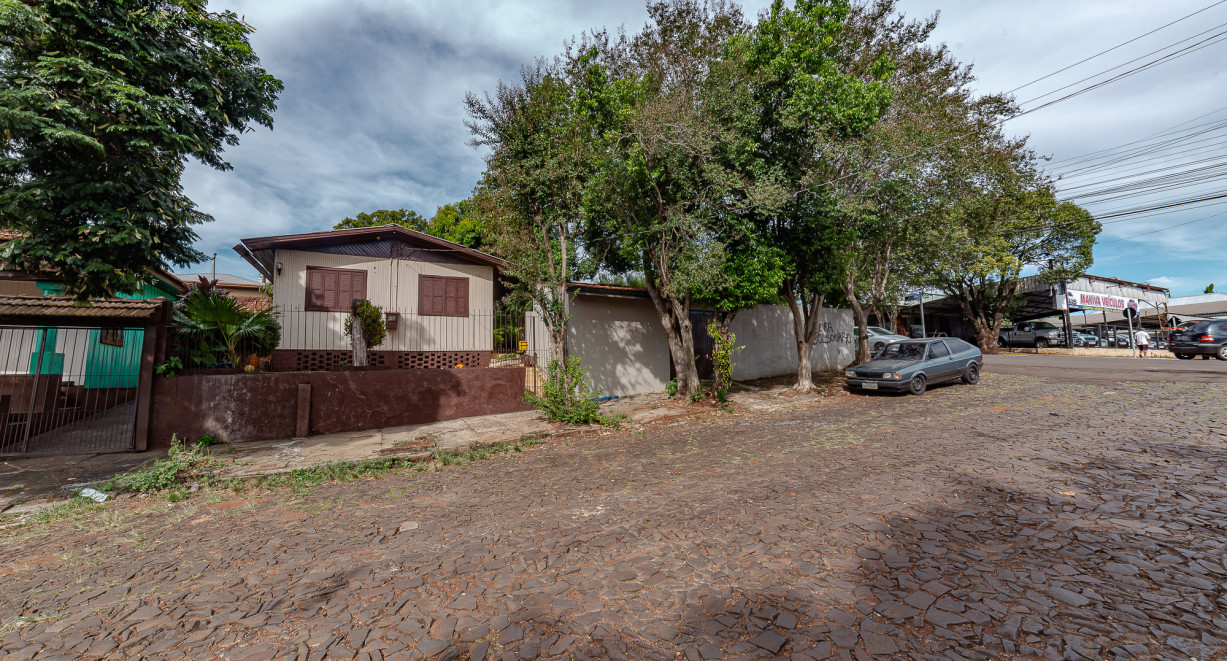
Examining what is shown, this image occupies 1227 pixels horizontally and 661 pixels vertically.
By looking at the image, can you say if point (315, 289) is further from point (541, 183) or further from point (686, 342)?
point (686, 342)

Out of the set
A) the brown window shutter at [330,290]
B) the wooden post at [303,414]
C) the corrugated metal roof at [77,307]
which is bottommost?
the wooden post at [303,414]

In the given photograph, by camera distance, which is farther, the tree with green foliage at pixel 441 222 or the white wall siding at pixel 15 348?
the tree with green foliage at pixel 441 222

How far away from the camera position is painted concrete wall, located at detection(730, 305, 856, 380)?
15.7 metres

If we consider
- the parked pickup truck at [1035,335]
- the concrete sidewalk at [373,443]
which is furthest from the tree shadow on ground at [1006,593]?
the parked pickup truck at [1035,335]

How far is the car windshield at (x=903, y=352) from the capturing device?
502 inches

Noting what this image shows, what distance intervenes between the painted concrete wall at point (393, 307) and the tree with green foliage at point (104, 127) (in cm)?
447

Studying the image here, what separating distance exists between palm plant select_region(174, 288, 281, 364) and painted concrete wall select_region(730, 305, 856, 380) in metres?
12.7

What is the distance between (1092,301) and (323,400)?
39379 mm

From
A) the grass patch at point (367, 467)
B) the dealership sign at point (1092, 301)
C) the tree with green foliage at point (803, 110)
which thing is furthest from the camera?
the dealership sign at point (1092, 301)

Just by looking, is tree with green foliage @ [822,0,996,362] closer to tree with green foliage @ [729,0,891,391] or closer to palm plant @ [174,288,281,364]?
tree with green foliage @ [729,0,891,391]

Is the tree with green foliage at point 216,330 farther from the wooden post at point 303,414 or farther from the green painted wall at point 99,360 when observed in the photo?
the green painted wall at point 99,360

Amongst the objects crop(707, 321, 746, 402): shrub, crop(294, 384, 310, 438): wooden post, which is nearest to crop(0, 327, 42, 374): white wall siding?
crop(294, 384, 310, 438): wooden post

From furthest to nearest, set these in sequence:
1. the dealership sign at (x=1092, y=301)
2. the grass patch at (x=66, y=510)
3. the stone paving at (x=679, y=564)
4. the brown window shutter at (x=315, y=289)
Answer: the dealership sign at (x=1092, y=301) → the brown window shutter at (x=315, y=289) → the grass patch at (x=66, y=510) → the stone paving at (x=679, y=564)

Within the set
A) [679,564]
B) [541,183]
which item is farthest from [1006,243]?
[679,564]
